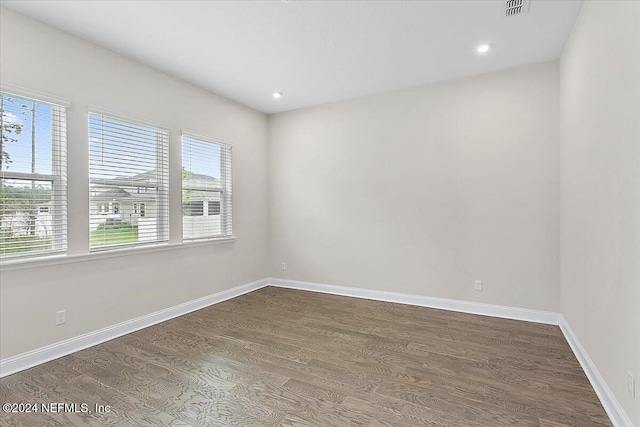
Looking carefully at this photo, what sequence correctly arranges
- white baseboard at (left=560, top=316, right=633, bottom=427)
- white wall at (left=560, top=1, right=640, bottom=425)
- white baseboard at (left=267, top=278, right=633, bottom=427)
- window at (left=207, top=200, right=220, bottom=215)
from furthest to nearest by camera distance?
window at (left=207, top=200, right=220, bottom=215) → white baseboard at (left=267, top=278, right=633, bottom=427) → white baseboard at (left=560, top=316, right=633, bottom=427) → white wall at (left=560, top=1, right=640, bottom=425)

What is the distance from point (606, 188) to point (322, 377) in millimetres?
2307

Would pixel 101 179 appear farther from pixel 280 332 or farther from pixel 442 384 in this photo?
pixel 442 384

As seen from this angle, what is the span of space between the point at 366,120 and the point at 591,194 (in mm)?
2734

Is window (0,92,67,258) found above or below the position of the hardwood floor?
above

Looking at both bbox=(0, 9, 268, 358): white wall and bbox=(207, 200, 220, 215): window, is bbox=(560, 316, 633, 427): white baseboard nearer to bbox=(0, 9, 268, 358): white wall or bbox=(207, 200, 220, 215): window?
bbox=(0, 9, 268, 358): white wall

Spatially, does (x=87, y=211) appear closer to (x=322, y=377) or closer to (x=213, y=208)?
(x=213, y=208)

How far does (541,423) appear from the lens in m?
1.80

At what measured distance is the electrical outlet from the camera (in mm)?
2658

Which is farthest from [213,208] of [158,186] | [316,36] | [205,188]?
[316,36]

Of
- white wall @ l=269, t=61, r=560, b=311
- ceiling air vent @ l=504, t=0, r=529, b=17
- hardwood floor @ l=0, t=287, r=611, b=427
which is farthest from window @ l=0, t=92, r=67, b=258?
ceiling air vent @ l=504, t=0, r=529, b=17

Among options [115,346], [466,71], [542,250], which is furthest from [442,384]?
[466,71]

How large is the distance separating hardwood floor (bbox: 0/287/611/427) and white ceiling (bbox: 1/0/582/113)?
9.32ft

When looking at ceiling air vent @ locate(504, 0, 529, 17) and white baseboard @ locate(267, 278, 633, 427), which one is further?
ceiling air vent @ locate(504, 0, 529, 17)

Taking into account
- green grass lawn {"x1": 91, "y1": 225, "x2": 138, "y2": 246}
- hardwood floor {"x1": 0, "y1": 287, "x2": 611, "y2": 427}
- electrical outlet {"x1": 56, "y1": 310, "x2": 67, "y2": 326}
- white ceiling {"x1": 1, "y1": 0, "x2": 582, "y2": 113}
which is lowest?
hardwood floor {"x1": 0, "y1": 287, "x2": 611, "y2": 427}
